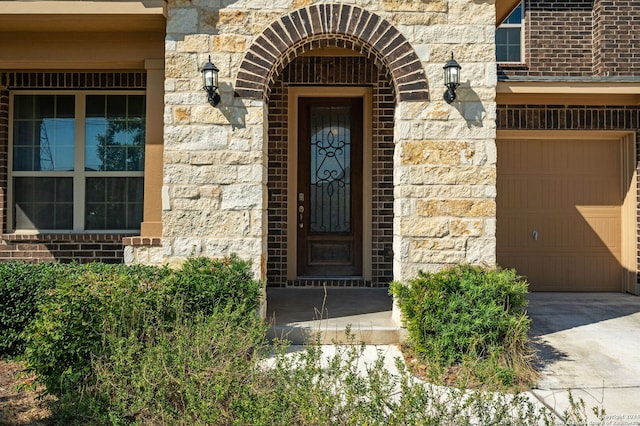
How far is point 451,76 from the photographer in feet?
16.6

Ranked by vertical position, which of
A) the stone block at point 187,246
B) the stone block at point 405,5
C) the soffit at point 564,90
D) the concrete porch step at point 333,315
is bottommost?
the concrete porch step at point 333,315

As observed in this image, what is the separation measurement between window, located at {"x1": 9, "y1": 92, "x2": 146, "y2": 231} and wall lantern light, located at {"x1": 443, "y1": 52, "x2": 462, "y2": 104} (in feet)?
13.5

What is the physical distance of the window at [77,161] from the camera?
6.88 meters

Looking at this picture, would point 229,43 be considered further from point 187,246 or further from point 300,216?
point 300,216

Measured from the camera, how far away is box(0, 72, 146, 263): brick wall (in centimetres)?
671

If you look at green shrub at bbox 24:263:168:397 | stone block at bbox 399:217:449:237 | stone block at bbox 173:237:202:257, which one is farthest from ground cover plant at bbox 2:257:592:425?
stone block at bbox 399:217:449:237

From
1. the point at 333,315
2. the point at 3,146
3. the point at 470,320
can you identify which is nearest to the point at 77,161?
the point at 3,146

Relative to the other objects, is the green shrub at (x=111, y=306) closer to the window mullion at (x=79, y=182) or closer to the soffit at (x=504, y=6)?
the window mullion at (x=79, y=182)

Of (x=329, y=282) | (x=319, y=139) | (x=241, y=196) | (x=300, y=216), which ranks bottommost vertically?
(x=329, y=282)

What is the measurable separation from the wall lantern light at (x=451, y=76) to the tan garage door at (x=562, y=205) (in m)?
3.06

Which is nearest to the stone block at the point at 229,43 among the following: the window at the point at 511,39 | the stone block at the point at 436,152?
the stone block at the point at 436,152

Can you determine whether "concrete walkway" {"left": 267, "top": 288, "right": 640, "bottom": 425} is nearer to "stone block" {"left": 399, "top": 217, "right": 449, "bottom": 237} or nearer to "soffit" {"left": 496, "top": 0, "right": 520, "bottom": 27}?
"stone block" {"left": 399, "top": 217, "right": 449, "bottom": 237}

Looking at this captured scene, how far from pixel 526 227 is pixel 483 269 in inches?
127

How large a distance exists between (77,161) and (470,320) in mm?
5475
